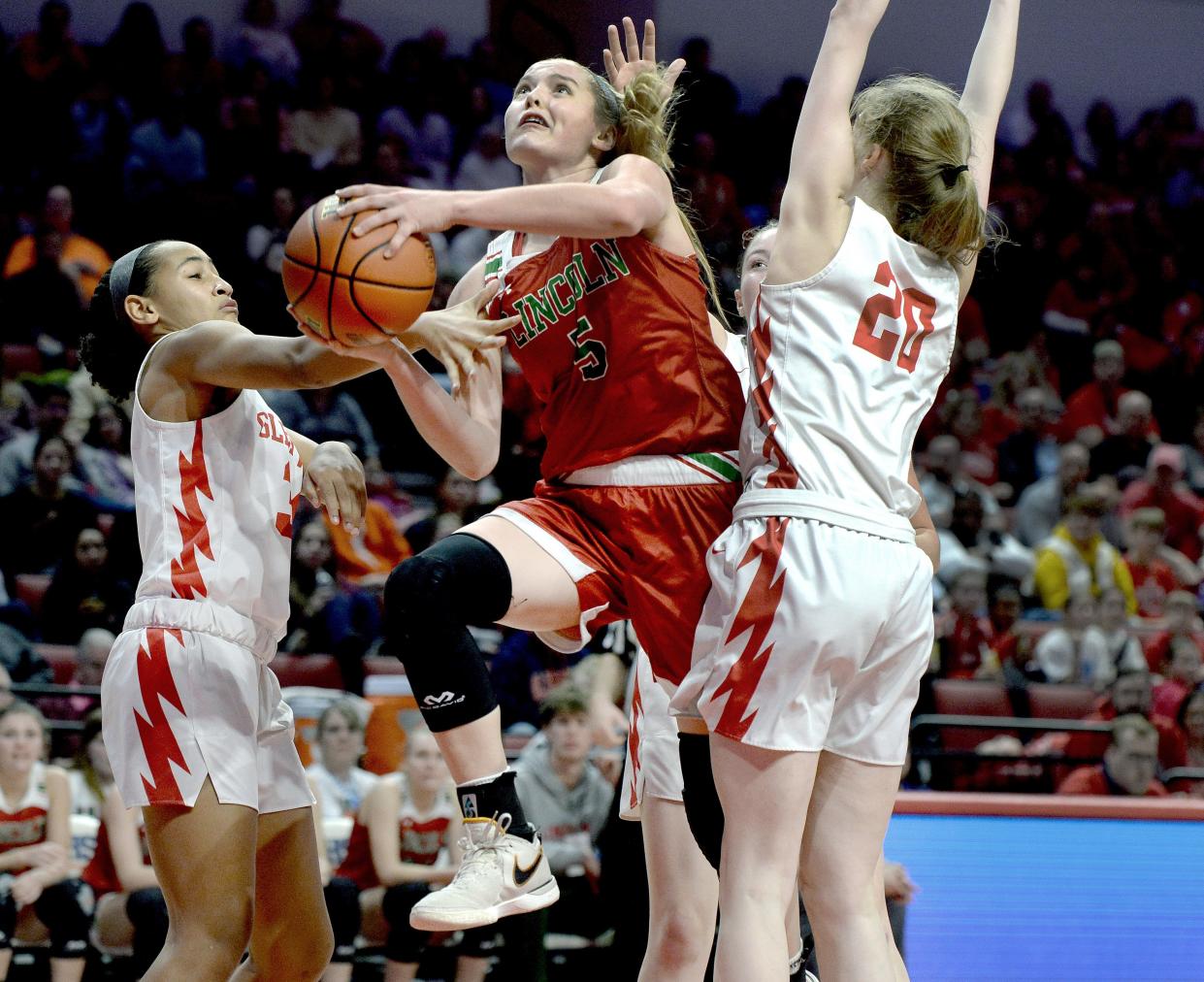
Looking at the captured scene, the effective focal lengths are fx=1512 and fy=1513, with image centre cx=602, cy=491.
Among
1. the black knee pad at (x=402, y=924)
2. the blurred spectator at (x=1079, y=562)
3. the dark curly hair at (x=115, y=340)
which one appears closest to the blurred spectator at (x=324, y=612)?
the black knee pad at (x=402, y=924)

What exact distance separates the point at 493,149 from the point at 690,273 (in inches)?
379

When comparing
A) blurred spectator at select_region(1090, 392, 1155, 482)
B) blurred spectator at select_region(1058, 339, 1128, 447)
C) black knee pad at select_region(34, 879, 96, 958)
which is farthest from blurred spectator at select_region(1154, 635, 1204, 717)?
black knee pad at select_region(34, 879, 96, 958)

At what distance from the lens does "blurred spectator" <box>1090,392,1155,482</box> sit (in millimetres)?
11953

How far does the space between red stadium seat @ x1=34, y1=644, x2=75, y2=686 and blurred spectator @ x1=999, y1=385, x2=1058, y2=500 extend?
7433mm

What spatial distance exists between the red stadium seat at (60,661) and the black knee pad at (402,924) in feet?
7.87

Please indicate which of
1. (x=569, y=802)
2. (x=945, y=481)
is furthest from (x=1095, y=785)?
(x=945, y=481)

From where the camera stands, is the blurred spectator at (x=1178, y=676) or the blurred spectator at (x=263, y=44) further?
the blurred spectator at (x=263, y=44)

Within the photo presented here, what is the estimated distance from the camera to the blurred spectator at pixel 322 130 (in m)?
12.5

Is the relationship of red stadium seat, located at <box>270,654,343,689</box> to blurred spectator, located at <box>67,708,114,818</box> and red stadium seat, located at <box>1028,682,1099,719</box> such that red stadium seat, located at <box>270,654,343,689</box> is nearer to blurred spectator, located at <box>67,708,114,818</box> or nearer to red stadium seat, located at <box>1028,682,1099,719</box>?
blurred spectator, located at <box>67,708,114,818</box>

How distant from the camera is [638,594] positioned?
355 centimetres

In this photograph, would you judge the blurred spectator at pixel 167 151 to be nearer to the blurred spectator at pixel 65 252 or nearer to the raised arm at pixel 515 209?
the blurred spectator at pixel 65 252

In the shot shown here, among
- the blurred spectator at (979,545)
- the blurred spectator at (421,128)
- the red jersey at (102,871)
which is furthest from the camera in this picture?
the blurred spectator at (421,128)

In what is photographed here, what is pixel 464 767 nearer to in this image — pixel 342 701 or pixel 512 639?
pixel 342 701

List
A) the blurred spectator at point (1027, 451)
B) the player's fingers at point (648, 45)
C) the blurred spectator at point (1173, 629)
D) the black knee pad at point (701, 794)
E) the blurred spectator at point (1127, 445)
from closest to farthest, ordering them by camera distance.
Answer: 1. the black knee pad at point (701, 794)
2. the player's fingers at point (648, 45)
3. the blurred spectator at point (1173, 629)
4. the blurred spectator at point (1127, 445)
5. the blurred spectator at point (1027, 451)
